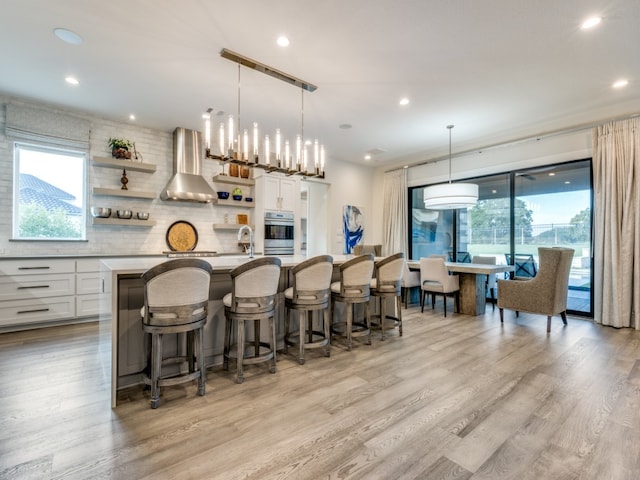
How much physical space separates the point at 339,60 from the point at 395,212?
4.36 m

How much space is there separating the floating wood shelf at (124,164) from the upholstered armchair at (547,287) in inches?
222

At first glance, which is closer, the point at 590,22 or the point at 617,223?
the point at 590,22

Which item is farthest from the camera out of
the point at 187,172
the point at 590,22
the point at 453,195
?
the point at 187,172

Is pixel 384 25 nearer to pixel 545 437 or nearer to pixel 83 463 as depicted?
pixel 545 437

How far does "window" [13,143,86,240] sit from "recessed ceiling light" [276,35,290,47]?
12.2ft

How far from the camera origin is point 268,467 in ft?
5.04

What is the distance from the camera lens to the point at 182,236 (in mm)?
5289

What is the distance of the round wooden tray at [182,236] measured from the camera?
518cm

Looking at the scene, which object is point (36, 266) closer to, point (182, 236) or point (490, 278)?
point (182, 236)

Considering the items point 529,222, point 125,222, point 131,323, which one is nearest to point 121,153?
point 125,222

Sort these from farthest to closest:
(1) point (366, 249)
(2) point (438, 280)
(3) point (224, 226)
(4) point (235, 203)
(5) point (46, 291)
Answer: (1) point (366, 249) → (4) point (235, 203) → (3) point (224, 226) → (2) point (438, 280) → (5) point (46, 291)

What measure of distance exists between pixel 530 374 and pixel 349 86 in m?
3.54

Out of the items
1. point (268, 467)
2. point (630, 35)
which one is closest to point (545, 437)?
point (268, 467)

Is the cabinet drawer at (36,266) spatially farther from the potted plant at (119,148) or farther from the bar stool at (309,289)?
the bar stool at (309,289)
